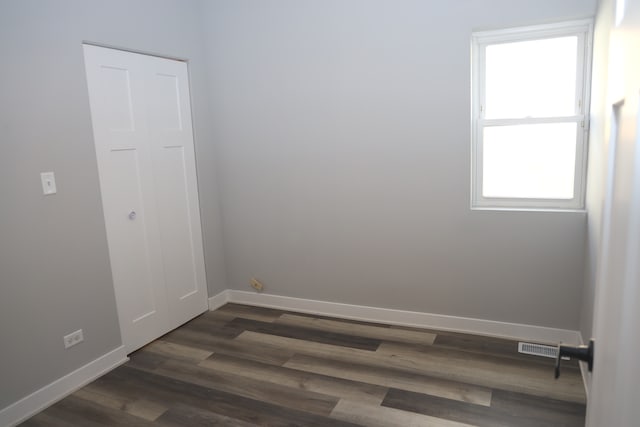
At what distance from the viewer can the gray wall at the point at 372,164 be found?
2.94 m

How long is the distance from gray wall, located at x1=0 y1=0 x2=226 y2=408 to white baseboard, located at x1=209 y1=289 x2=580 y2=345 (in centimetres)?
126

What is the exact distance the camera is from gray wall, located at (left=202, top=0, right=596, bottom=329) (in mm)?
2941

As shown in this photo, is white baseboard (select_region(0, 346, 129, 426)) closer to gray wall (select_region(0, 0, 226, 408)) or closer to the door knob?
gray wall (select_region(0, 0, 226, 408))

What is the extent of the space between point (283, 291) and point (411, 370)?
56.7 inches

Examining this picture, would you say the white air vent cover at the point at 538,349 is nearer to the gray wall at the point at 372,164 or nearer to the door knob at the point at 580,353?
the gray wall at the point at 372,164

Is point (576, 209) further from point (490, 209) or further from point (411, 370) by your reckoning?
point (411, 370)

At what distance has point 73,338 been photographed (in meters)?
2.73

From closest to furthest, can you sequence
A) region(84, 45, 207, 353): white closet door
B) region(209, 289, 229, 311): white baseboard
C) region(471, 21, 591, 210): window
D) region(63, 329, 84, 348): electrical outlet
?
region(63, 329, 84, 348): electrical outlet, region(471, 21, 591, 210): window, region(84, 45, 207, 353): white closet door, region(209, 289, 229, 311): white baseboard

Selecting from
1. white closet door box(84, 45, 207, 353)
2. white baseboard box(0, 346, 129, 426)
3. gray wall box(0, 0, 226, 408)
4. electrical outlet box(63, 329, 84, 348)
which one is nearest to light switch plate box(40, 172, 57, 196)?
gray wall box(0, 0, 226, 408)

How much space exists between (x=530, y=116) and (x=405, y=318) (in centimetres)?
171

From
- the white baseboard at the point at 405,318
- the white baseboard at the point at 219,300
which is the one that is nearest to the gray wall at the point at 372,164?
the white baseboard at the point at 405,318

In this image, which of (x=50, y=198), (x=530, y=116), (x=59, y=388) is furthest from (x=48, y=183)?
(x=530, y=116)

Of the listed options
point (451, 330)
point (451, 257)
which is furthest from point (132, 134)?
point (451, 330)

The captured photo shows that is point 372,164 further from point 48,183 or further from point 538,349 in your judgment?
point 48,183
